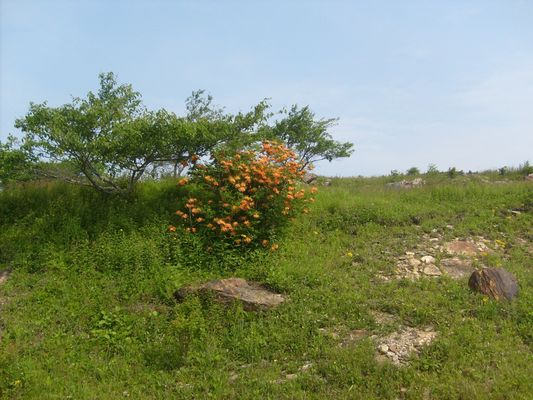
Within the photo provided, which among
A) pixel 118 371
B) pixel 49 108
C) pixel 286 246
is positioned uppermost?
pixel 49 108

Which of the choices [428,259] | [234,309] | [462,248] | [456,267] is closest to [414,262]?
[428,259]

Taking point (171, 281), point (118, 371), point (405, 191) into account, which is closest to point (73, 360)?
point (118, 371)

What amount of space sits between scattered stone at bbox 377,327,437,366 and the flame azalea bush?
2.70 meters

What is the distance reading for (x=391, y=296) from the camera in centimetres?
605

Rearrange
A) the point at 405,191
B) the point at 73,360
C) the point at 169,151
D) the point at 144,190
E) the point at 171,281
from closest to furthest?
1. the point at 73,360
2. the point at 171,281
3. the point at 169,151
4. the point at 144,190
5. the point at 405,191

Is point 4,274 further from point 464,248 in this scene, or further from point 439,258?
point 464,248

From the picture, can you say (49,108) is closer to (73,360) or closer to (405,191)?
(73,360)

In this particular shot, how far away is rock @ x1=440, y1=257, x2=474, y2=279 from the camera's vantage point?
6721 mm

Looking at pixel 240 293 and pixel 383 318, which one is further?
pixel 240 293

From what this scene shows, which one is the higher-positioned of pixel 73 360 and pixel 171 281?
pixel 171 281

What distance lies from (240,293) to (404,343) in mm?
2136

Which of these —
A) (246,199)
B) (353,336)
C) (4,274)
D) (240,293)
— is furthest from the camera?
(246,199)

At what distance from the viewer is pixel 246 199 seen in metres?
7.58

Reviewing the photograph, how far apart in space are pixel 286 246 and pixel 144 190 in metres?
3.38
